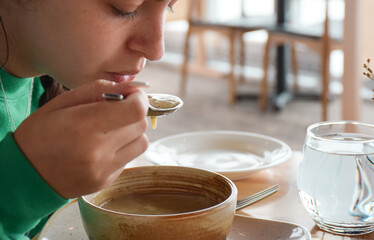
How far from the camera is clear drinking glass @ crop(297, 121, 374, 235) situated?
67cm

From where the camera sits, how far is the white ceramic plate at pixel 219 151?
0.97 m

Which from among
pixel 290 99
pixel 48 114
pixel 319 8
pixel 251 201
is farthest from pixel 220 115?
pixel 48 114

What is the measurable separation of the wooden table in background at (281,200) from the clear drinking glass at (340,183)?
2 centimetres

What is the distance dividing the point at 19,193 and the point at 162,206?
179 millimetres

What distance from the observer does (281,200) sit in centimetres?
81

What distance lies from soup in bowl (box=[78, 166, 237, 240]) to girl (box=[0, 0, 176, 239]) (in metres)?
0.05

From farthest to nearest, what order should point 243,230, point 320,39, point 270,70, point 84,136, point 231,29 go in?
1. point 270,70
2. point 231,29
3. point 320,39
4. point 243,230
5. point 84,136

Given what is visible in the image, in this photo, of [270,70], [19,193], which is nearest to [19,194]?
[19,193]

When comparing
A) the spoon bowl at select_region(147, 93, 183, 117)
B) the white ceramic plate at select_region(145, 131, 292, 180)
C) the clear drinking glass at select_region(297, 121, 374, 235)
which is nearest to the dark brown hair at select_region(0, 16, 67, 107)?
the white ceramic plate at select_region(145, 131, 292, 180)

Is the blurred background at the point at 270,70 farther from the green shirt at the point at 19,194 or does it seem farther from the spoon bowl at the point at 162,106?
the green shirt at the point at 19,194

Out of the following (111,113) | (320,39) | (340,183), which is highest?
(111,113)

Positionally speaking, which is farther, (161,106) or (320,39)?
(320,39)

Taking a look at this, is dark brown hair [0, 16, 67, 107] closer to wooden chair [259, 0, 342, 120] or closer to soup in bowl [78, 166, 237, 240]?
soup in bowl [78, 166, 237, 240]

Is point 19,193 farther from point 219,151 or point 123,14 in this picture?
point 219,151
